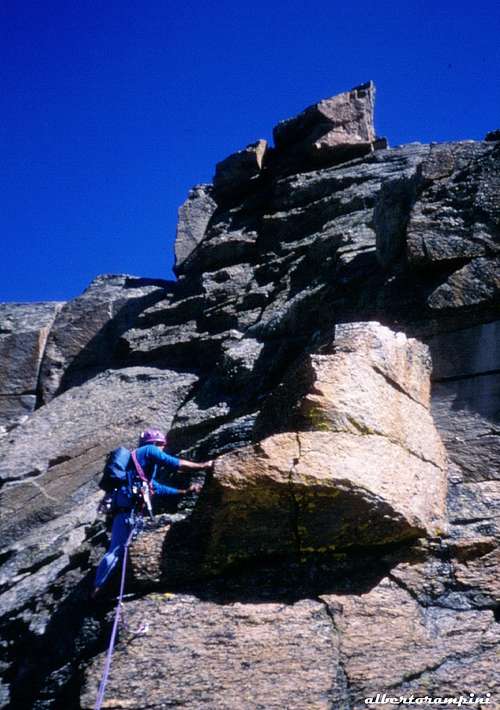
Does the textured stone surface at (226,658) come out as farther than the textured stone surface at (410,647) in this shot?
No

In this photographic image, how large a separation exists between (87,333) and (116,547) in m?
14.2

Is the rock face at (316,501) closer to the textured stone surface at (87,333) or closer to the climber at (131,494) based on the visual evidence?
the climber at (131,494)

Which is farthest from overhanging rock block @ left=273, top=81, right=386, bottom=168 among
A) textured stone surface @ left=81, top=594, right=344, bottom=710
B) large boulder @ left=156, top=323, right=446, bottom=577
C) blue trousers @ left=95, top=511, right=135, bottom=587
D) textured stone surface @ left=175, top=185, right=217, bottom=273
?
textured stone surface @ left=81, top=594, right=344, bottom=710

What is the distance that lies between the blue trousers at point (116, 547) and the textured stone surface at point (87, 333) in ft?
39.8

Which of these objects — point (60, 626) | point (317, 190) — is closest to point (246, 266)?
point (317, 190)

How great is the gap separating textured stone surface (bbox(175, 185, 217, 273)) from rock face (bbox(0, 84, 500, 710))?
6697mm

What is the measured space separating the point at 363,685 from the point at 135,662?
2.60 metres

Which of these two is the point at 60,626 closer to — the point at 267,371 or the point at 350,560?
the point at 350,560

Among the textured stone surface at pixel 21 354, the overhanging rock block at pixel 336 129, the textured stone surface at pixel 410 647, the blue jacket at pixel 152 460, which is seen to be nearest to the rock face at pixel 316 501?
the textured stone surface at pixel 410 647

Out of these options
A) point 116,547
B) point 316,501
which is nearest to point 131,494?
point 116,547

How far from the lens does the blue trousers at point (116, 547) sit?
36.4ft

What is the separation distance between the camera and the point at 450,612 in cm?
1027

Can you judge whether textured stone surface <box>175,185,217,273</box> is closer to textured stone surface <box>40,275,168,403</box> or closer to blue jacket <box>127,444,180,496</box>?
textured stone surface <box>40,275,168,403</box>

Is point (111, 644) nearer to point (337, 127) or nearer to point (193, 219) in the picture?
point (337, 127)
